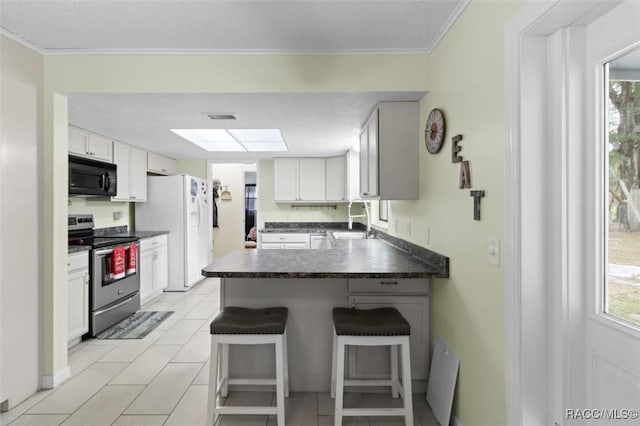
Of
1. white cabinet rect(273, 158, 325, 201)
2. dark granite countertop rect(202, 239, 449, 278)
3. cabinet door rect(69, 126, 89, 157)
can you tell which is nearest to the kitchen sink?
white cabinet rect(273, 158, 325, 201)

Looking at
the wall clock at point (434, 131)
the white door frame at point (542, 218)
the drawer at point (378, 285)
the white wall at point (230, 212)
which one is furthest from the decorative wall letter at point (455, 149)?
the white wall at point (230, 212)

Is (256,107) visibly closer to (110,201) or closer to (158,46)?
(158,46)

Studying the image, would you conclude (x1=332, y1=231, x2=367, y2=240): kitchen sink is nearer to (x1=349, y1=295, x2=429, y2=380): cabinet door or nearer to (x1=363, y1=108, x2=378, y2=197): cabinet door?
(x1=363, y1=108, x2=378, y2=197): cabinet door

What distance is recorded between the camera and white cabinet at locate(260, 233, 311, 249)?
193 inches

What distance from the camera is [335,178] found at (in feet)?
17.2

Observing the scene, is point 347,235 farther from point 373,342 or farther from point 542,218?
point 542,218

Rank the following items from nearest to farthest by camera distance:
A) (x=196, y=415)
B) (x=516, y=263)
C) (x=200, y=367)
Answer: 1. (x=516, y=263)
2. (x=196, y=415)
3. (x=200, y=367)

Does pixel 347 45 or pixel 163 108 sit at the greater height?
pixel 347 45

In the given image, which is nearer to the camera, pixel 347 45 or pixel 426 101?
pixel 347 45

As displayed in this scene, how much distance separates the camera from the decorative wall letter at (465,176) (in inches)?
65.8

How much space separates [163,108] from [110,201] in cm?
235

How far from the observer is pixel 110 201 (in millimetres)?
4301

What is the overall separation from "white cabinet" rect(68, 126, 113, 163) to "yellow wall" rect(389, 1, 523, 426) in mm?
3412

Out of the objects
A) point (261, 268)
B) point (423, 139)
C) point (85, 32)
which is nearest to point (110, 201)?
point (85, 32)
